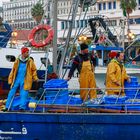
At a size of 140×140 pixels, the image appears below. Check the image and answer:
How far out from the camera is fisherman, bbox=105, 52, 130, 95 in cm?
1080

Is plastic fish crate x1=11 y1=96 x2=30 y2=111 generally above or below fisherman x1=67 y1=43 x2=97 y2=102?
below

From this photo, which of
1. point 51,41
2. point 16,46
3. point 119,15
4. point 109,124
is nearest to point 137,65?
point 16,46

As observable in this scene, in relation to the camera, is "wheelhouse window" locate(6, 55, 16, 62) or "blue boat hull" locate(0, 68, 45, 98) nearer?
"blue boat hull" locate(0, 68, 45, 98)

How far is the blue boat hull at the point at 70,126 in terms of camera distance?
9969 mm

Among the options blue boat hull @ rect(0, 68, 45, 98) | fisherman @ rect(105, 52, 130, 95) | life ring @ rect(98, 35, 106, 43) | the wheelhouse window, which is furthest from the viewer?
life ring @ rect(98, 35, 106, 43)

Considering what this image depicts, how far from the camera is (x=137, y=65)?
26.4m

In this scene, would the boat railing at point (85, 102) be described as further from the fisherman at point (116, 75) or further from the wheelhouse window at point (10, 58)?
the wheelhouse window at point (10, 58)

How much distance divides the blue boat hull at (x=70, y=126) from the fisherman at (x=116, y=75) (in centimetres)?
91

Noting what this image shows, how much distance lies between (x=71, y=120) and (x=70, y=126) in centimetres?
13

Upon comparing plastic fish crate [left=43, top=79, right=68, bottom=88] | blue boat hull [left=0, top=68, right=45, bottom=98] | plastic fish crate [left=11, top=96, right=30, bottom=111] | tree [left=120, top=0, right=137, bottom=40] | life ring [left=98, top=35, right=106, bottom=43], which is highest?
tree [left=120, top=0, right=137, bottom=40]

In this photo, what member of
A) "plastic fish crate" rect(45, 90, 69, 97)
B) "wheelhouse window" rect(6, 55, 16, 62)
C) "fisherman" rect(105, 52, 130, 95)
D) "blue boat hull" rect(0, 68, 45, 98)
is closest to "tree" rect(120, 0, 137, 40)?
"wheelhouse window" rect(6, 55, 16, 62)

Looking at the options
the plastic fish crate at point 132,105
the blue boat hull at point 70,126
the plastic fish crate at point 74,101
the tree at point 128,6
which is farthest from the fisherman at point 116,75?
the tree at point 128,6

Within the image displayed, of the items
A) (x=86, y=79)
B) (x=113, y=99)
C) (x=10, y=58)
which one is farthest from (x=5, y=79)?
(x=113, y=99)

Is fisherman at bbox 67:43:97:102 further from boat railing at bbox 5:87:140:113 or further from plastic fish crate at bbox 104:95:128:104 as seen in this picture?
plastic fish crate at bbox 104:95:128:104
